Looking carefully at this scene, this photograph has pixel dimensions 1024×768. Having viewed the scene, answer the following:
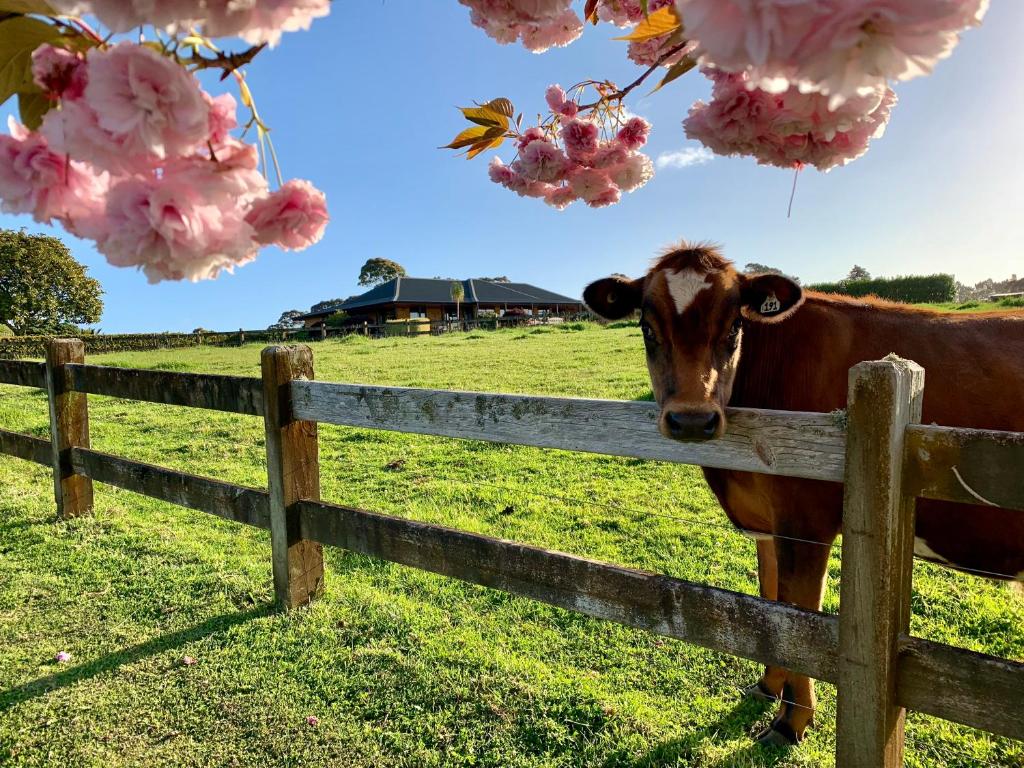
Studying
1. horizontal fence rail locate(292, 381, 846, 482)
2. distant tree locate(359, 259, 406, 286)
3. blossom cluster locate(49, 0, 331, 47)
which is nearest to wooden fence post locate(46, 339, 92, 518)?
horizontal fence rail locate(292, 381, 846, 482)

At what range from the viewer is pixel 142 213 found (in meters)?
0.85

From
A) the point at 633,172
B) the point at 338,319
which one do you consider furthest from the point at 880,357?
the point at 338,319

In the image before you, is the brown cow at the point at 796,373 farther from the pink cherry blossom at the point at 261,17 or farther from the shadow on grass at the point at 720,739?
the pink cherry blossom at the point at 261,17

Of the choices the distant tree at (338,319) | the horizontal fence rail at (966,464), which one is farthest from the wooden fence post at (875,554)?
the distant tree at (338,319)

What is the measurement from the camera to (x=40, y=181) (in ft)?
3.00

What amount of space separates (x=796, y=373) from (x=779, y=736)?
5.14 ft

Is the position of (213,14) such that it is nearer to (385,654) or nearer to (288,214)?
(288,214)

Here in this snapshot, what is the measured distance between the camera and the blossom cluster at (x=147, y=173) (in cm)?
76

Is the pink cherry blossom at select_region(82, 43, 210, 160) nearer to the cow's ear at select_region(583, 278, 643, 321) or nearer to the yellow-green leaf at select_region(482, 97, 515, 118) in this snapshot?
the yellow-green leaf at select_region(482, 97, 515, 118)

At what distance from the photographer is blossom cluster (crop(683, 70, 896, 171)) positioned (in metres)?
1.23

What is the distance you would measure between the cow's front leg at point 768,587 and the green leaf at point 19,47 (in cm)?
291

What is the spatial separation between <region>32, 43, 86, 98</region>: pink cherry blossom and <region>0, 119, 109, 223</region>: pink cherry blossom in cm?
11

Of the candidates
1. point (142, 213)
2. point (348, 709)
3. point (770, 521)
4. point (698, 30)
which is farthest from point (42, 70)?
point (770, 521)

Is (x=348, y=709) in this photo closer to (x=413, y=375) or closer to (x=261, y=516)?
(x=261, y=516)
